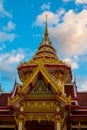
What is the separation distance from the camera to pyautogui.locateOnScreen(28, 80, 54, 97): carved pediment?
1753 cm

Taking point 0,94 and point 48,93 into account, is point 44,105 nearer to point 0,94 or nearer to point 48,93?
point 48,93

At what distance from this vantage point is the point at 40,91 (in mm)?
17641

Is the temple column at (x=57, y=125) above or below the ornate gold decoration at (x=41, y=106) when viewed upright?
below

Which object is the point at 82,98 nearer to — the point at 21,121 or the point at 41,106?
the point at 41,106

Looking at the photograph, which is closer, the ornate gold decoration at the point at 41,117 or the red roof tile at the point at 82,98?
the ornate gold decoration at the point at 41,117

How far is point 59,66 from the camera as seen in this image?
70.8 feet

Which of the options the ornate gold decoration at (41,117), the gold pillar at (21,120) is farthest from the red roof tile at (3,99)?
the ornate gold decoration at (41,117)

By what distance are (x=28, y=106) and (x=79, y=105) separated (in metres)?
3.28

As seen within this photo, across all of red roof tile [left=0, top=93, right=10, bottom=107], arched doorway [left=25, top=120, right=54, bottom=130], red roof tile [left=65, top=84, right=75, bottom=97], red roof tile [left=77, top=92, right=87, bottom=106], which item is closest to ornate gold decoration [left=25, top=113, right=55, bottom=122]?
arched doorway [left=25, top=120, right=54, bottom=130]

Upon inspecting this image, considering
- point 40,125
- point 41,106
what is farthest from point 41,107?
point 40,125

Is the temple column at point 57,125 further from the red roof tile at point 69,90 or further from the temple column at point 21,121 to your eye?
the red roof tile at point 69,90

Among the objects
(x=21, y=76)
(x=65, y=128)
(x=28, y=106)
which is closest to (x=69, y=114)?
(x=65, y=128)

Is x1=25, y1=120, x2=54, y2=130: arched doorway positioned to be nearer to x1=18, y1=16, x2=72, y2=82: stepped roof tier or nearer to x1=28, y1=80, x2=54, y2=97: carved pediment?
x1=28, y1=80, x2=54, y2=97: carved pediment

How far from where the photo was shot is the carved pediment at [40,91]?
17.5 m
